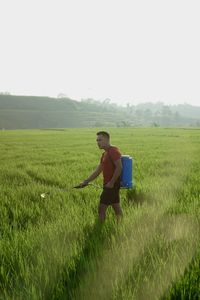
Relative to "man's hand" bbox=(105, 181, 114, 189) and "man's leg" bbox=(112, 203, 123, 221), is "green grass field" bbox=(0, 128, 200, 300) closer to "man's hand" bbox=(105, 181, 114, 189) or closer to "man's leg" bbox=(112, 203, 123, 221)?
"man's leg" bbox=(112, 203, 123, 221)

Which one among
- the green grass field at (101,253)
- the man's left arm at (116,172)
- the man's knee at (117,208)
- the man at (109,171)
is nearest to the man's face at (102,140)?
the man at (109,171)

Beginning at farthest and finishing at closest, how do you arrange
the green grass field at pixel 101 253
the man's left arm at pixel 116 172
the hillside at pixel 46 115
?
the hillside at pixel 46 115, the man's left arm at pixel 116 172, the green grass field at pixel 101 253

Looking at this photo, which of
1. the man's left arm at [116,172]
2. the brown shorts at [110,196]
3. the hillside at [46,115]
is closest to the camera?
the man's left arm at [116,172]

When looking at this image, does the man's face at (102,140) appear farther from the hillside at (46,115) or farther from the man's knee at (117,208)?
the hillside at (46,115)

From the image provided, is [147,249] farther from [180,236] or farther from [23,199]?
[23,199]

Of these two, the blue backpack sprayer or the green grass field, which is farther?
the blue backpack sprayer

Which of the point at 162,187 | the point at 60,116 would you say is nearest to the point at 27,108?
the point at 60,116

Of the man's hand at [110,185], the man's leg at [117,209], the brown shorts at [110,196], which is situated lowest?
the man's leg at [117,209]

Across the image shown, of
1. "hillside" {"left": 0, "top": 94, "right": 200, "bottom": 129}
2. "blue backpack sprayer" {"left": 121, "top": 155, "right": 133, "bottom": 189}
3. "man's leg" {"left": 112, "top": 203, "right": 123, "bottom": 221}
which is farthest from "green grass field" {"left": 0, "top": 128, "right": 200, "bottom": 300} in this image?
"hillside" {"left": 0, "top": 94, "right": 200, "bottom": 129}

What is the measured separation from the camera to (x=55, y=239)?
11.0 feet

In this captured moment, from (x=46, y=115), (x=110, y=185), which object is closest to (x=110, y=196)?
(x=110, y=185)

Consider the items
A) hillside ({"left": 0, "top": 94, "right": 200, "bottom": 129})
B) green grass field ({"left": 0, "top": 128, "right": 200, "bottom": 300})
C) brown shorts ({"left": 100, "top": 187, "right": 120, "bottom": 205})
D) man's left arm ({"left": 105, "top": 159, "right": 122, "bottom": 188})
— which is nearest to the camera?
green grass field ({"left": 0, "top": 128, "right": 200, "bottom": 300})

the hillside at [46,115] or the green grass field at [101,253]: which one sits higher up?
the hillside at [46,115]

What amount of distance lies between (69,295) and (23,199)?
3.53 m
